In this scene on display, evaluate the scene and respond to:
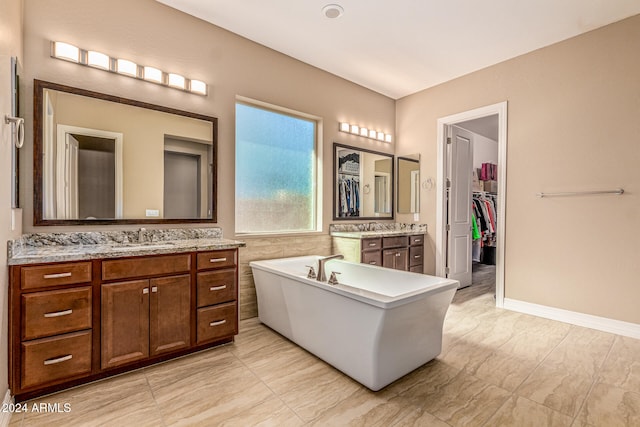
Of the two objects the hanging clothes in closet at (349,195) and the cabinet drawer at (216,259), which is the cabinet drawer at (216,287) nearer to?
the cabinet drawer at (216,259)

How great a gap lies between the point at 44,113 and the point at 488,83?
14.3 ft

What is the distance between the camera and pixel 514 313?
341 centimetres

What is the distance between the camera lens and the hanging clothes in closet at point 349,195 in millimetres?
4020

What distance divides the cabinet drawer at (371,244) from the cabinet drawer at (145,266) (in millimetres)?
2003

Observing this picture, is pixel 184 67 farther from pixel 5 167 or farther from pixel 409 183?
pixel 409 183

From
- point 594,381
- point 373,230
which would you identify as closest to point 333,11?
point 373,230

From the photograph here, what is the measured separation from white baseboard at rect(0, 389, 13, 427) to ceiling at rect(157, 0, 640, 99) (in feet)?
9.65

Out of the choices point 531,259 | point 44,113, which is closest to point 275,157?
point 44,113

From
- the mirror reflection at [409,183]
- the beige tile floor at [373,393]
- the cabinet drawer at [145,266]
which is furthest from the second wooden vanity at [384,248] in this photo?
the cabinet drawer at [145,266]

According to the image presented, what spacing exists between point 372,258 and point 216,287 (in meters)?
1.93

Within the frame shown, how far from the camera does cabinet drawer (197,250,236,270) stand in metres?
2.33

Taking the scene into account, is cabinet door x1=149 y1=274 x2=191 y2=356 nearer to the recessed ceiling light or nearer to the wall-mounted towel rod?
the recessed ceiling light

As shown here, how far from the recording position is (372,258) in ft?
12.1

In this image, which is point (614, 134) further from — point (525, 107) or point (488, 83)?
point (488, 83)
